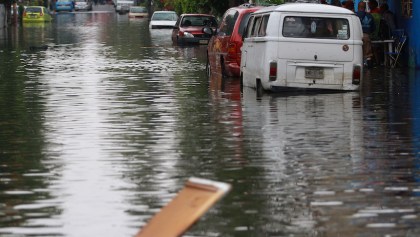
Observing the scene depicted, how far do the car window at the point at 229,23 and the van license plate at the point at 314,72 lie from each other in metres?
4.76

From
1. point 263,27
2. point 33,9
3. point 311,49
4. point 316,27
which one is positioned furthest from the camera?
point 33,9

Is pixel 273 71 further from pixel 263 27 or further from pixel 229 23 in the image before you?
pixel 229 23

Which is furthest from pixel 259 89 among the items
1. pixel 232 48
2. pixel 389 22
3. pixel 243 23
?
pixel 389 22

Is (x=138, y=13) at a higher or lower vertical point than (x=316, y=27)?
lower

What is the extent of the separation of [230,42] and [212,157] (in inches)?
491

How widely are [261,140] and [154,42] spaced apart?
35317mm

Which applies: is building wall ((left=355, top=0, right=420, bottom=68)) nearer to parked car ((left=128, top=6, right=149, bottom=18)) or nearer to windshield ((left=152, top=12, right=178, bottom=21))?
→ windshield ((left=152, top=12, right=178, bottom=21))

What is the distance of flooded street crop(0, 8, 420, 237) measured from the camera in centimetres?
896

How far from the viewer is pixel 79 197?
10.1 meters

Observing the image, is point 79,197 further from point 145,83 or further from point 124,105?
point 145,83

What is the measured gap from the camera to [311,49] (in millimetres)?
20750

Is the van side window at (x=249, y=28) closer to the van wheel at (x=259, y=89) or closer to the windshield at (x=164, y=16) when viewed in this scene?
the van wheel at (x=259, y=89)

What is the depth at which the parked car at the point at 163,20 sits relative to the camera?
66.4 meters

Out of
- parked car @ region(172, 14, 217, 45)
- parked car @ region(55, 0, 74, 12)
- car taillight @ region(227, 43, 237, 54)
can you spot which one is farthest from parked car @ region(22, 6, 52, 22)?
car taillight @ region(227, 43, 237, 54)
